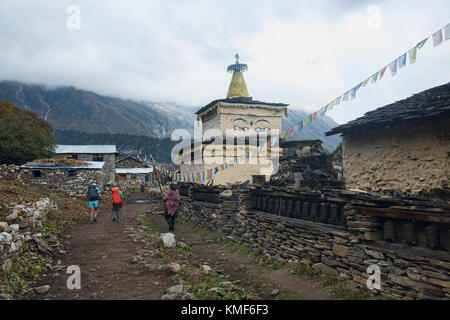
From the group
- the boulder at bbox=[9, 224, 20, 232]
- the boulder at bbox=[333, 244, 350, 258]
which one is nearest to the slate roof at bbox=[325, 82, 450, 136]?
the boulder at bbox=[333, 244, 350, 258]

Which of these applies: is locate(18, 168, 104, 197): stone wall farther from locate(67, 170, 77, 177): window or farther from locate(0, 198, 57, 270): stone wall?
locate(0, 198, 57, 270): stone wall

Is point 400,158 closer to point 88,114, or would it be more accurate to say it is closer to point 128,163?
point 128,163

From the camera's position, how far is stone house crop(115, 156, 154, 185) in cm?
4406

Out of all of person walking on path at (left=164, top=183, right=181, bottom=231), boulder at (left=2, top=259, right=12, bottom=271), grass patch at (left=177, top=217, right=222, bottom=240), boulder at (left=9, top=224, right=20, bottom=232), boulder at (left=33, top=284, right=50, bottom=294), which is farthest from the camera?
person walking on path at (left=164, top=183, right=181, bottom=231)

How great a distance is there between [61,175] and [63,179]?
30cm

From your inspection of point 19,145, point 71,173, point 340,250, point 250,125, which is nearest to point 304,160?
point 250,125

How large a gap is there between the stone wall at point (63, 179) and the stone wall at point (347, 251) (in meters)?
14.4

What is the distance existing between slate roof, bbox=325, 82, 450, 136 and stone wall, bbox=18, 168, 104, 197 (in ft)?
57.8

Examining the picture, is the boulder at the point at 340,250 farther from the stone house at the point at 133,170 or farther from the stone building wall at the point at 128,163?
the stone building wall at the point at 128,163

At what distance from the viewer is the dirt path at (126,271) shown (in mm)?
5679

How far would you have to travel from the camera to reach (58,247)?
8.34 meters

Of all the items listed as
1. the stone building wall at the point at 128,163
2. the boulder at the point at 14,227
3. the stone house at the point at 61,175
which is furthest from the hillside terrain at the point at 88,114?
the boulder at the point at 14,227

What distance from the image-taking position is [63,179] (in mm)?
21125
